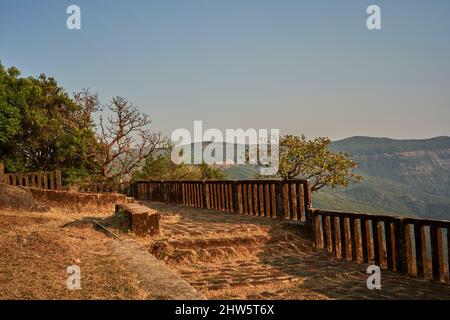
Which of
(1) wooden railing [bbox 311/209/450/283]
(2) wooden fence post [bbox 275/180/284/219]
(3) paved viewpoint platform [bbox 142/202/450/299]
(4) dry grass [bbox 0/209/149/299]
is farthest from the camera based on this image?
(2) wooden fence post [bbox 275/180/284/219]

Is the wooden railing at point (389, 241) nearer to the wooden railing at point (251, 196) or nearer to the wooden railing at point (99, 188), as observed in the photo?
the wooden railing at point (251, 196)

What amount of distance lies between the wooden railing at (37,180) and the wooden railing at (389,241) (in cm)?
1414

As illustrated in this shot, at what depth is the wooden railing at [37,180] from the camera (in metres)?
18.0

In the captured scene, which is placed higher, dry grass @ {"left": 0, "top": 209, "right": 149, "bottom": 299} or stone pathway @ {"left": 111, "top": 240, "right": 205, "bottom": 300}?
dry grass @ {"left": 0, "top": 209, "right": 149, "bottom": 299}

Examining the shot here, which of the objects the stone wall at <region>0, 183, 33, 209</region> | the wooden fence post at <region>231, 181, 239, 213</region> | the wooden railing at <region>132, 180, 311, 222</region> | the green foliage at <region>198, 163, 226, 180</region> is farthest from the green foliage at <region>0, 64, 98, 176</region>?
the green foliage at <region>198, 163, 226, 180</region>

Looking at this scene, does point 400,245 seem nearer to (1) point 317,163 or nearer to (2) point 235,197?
(2) point 235,197

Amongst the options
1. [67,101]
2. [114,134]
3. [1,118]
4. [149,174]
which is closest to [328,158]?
[149,174]

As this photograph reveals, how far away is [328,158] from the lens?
35344 millimetres

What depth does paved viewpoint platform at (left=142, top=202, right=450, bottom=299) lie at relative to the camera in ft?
18.6

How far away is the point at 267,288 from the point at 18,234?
15.6ft

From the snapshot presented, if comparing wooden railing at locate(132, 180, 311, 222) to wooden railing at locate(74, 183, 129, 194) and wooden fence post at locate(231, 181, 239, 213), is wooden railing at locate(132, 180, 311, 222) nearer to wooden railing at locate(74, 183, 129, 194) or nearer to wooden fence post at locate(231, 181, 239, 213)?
wooden fence post at locate(231, 181, 239, 213)

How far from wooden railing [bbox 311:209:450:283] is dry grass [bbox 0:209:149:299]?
180 inches

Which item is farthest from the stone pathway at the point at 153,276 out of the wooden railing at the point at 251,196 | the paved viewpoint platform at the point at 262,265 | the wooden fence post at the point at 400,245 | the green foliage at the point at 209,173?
the green foliage at the point at 209,173

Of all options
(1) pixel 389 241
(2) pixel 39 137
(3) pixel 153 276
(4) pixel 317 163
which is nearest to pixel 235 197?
(1) pixel 389 241
